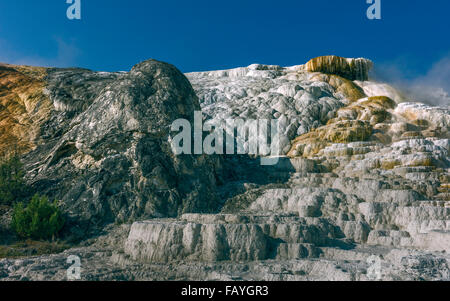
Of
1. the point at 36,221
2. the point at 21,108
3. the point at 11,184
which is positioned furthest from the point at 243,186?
the point at 21,108

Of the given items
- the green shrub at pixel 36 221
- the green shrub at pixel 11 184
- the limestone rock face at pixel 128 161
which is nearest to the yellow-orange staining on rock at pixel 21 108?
the limestone rock face at pixel 128 161

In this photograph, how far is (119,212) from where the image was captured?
657 inches

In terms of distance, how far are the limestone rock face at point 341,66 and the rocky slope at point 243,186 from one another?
7469 millimetres

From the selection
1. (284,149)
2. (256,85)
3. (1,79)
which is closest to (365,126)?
(284,149)

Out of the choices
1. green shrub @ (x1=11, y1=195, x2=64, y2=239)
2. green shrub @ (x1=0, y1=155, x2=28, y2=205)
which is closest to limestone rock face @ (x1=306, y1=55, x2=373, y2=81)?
green shrub @ (x1=0, y1=155, x2=28, y2=205)

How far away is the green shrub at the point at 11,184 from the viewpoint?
57.1 ft

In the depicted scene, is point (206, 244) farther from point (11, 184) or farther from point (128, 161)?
point (11, 184)

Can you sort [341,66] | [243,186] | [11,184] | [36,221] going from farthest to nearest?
[341,66] < [243,186] < [11,184] < [36,221]

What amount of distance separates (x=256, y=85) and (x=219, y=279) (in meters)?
27.0

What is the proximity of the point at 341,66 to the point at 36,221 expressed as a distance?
32.1 metres

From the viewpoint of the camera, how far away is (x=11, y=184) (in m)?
17.7

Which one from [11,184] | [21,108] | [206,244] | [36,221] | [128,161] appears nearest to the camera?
[206,244]

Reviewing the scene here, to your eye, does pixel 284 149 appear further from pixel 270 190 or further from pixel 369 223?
pixel 369 223

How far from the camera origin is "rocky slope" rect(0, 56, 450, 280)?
1163 centimetres
